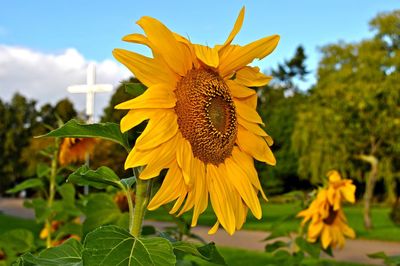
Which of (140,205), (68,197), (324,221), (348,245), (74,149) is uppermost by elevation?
(74,149)

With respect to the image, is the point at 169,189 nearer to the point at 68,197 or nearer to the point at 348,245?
the point at 68,197

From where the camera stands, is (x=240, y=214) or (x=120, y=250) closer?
(x=120, y=250)

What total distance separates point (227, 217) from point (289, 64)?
181ft

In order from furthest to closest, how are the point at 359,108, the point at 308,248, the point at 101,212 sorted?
the point at 359,108, the point at 308,248, the point at 101,212

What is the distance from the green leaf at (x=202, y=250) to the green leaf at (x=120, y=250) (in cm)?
8

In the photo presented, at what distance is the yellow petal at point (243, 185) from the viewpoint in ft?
3.07

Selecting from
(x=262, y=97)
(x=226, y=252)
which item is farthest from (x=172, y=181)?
(x=262, y=97)

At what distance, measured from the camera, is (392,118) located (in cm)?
1783

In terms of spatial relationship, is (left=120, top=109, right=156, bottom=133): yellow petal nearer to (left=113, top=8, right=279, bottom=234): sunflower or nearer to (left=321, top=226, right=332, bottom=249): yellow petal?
(left=113, top=8, right=279, bottom=234): sunflower

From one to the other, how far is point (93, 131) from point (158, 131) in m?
0.12

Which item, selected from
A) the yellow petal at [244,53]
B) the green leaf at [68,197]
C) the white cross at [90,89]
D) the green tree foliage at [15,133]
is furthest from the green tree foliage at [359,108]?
the green tree foliage at [15,133]

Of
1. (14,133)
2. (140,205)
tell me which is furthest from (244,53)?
(14,133)

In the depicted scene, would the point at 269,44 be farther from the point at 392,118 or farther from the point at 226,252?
the point at 392,118

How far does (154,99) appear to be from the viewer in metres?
0.81
